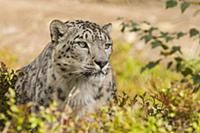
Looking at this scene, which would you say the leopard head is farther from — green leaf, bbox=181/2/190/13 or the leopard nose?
green leaf, bbox=181/2/190/13

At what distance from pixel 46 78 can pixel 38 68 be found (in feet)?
0.77

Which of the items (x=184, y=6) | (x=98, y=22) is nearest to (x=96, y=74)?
(x=184, y=6)

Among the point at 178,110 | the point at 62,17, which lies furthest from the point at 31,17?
the point at 178,110

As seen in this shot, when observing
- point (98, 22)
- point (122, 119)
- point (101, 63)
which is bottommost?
point (98, 22)

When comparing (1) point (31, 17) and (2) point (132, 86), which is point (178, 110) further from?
(1) point (31, 17)

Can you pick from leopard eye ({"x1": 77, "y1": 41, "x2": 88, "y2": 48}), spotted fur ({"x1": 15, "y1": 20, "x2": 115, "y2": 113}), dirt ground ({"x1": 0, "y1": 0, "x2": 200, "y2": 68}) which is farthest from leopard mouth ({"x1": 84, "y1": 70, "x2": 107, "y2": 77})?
dirt ground ({"x1": 0, "y1": 0, "x2": 200, "y2": 68})

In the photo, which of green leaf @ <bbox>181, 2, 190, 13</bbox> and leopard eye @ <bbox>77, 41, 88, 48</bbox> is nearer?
leopard eye @ <bbox>77, 41, 88, 48</bbox>

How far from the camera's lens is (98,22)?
1792cm

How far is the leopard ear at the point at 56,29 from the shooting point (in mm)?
7867

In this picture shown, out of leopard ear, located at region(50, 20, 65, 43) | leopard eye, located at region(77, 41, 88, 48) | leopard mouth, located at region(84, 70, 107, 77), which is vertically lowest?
leopard mouth, located at region(84, 70, 107, 77)

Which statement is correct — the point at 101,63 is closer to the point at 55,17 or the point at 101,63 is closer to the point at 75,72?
the point at 75,72

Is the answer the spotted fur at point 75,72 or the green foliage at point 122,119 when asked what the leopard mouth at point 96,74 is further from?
the green foliage at point 122,119

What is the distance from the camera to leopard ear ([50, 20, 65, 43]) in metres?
7.87

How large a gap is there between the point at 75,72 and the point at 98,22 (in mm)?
10256
